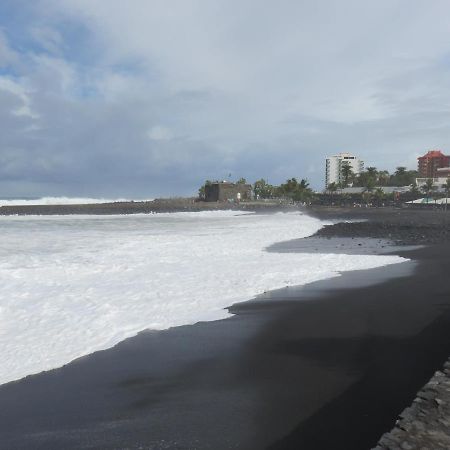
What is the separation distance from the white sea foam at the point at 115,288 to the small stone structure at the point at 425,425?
14.7 feet

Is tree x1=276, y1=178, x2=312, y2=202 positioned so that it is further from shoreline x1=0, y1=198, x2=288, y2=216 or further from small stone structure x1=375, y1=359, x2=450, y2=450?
small stone structure x1=375, y1=359, x2=450, y2=450

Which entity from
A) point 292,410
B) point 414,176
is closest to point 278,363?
point 292,410

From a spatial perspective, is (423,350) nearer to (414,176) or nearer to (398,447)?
(398,447)

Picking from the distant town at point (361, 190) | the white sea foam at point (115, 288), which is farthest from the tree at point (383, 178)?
the white sea foam at point (115, 288)

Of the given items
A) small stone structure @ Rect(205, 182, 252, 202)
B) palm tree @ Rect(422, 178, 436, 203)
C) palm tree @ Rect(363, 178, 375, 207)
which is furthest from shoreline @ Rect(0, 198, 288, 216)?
palm tree @ Rect(422, 178, 436, 203)

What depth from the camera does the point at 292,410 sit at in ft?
15.0

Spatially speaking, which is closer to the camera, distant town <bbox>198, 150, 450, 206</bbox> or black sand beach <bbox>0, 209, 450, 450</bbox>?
black sand beach <bbox>0, 209, 450, 450</bbox>

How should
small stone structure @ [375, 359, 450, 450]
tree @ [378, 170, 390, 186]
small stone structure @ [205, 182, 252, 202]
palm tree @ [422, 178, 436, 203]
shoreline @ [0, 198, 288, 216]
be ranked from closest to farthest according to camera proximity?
small stone structure @ [375, 359, 450, 450] < shoreline @ [0, 198, 288, 216] < palm tree @ [422, 178, 436, 203] < small stone structure @ [205, 182, 252, 202] < tree @ [378, 170, 390, 186]

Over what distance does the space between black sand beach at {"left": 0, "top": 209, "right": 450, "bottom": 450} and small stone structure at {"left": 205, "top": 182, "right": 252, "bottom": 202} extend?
120563 millimetres

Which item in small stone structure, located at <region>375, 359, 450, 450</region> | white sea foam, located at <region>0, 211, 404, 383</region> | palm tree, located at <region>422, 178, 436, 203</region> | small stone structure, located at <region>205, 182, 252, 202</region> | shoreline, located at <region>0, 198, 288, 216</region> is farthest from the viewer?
small stone structure, located at <region>205, 182, 252, 202</region>

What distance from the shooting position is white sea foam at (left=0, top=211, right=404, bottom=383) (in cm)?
704

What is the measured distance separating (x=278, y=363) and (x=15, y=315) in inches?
216

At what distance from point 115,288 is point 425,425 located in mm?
8438

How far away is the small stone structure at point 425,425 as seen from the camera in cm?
344
